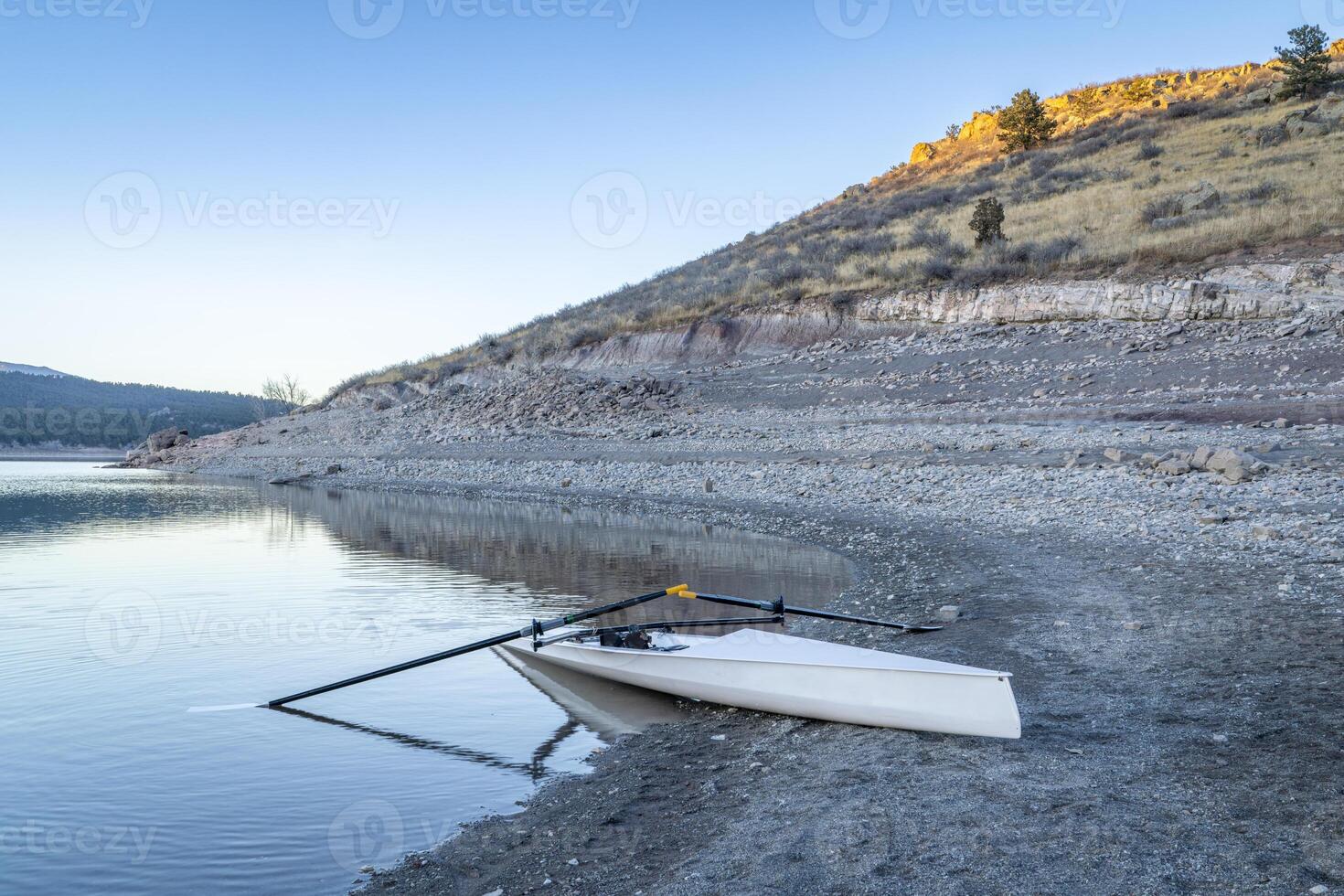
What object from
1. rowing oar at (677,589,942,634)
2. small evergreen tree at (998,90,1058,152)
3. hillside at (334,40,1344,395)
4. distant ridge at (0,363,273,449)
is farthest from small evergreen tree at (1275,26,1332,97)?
distant ridge at (0,363,273,449)

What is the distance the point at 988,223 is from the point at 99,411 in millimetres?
101953

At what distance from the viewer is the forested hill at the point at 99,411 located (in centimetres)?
8325

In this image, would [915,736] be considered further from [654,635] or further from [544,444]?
[544,444]

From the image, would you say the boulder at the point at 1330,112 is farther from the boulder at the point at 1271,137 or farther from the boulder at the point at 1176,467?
the boulder at the point at 1176,467

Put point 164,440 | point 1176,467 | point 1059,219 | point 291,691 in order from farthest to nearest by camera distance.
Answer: point 164,440 → point 1059,219 → point 1176,467 → point 291,691

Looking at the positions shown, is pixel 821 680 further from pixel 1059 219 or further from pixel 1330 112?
pixel 1330 112

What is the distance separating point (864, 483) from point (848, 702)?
12.4 metres

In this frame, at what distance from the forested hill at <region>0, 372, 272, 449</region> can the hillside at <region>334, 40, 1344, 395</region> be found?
162ft

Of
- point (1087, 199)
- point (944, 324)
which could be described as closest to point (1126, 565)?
point (944, 324)

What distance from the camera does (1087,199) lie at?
35.0m

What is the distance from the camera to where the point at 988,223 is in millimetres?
31391

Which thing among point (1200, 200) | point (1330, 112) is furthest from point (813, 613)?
point (1330, 112)

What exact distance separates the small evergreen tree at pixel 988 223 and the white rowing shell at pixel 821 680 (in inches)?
1053

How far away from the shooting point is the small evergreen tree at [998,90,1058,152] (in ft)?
171
